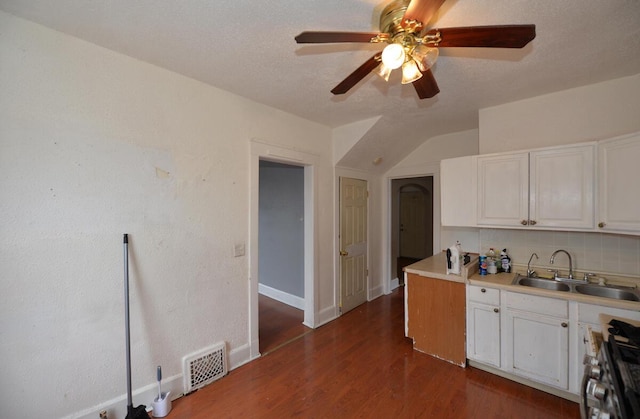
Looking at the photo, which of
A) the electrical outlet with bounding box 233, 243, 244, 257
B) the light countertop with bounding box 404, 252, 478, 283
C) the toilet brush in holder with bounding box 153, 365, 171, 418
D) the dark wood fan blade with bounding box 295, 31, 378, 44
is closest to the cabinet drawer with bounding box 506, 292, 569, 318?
the light countertop with bounding box 404, 252, 478, 283

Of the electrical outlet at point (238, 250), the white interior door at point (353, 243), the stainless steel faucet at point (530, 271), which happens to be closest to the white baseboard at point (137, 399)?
the electrical outlet at point (238, 250)

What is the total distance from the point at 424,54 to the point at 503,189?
1.73m

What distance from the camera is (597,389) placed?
1037 millimetres

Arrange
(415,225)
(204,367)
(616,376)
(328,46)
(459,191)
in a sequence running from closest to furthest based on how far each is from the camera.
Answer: (616,376) < (328,46) < (204,367) < (459,191) < (415,225)

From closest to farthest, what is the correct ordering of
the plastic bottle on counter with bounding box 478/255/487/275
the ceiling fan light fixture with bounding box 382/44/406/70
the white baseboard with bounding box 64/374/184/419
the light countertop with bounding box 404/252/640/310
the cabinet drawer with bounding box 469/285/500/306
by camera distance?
the ceiling fan light fixture with bounding box 382/44/406/70
the white baseboard with bounding box 64/374/184/419
the light countertop with bounding box 404/252/640/310
the cabinet drawer with bounding box 469/285/500/306
the plastic bottle on counter with bounding box 478/255/487/275

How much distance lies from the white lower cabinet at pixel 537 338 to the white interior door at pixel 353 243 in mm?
1851

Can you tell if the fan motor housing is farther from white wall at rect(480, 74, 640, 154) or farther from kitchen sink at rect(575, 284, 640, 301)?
kitchen sink at rect(575, 284, 640, 301)

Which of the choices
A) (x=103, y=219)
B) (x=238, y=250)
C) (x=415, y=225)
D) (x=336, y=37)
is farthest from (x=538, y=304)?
(x=415, y=225)

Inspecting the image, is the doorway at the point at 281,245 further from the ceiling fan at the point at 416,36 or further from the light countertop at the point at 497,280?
the ceiling fan at the point at 416,36

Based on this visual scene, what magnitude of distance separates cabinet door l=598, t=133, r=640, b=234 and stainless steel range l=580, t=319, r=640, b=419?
85cm

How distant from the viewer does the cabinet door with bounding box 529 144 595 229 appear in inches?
78.2

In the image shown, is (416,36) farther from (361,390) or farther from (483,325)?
(361,390)

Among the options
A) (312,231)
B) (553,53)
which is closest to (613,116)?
(553,53)

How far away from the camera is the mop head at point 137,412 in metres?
1.62
